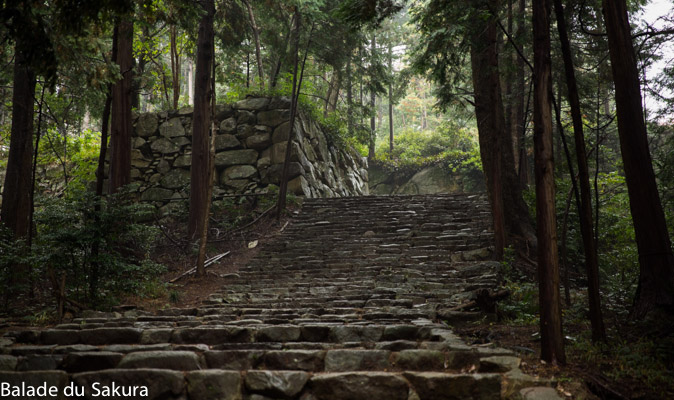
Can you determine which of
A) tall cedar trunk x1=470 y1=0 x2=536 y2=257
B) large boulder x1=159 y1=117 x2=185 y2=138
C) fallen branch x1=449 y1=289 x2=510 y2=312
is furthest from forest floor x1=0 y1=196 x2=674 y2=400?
large boulder x1=159 y1=117 x2=185 y2=138

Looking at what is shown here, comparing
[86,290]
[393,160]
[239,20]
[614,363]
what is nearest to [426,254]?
[614,363]

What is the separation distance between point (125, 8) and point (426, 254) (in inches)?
238

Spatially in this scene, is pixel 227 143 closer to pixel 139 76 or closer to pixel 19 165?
pixel 139 76

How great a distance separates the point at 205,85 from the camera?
10188 millimetres

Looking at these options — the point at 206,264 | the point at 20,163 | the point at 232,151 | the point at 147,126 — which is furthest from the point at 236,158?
the point at 20,163

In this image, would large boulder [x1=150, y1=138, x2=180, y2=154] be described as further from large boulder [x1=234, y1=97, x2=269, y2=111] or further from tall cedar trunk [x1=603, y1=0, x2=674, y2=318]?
tall cedar trunk [x1=603, y1=0, x2=674, y2=318]

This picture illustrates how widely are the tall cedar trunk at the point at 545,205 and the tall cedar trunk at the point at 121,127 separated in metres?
7.61

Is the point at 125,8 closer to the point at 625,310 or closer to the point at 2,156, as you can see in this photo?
the point at 625,310

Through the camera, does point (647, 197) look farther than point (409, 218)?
No

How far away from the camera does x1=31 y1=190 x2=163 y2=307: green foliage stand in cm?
544

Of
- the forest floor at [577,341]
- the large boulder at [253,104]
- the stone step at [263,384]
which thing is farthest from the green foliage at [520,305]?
the large boulder at [253,104]

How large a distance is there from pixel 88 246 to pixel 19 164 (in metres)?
2.43

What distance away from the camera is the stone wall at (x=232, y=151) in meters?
12.4

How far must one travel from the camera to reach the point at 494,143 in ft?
22.9
